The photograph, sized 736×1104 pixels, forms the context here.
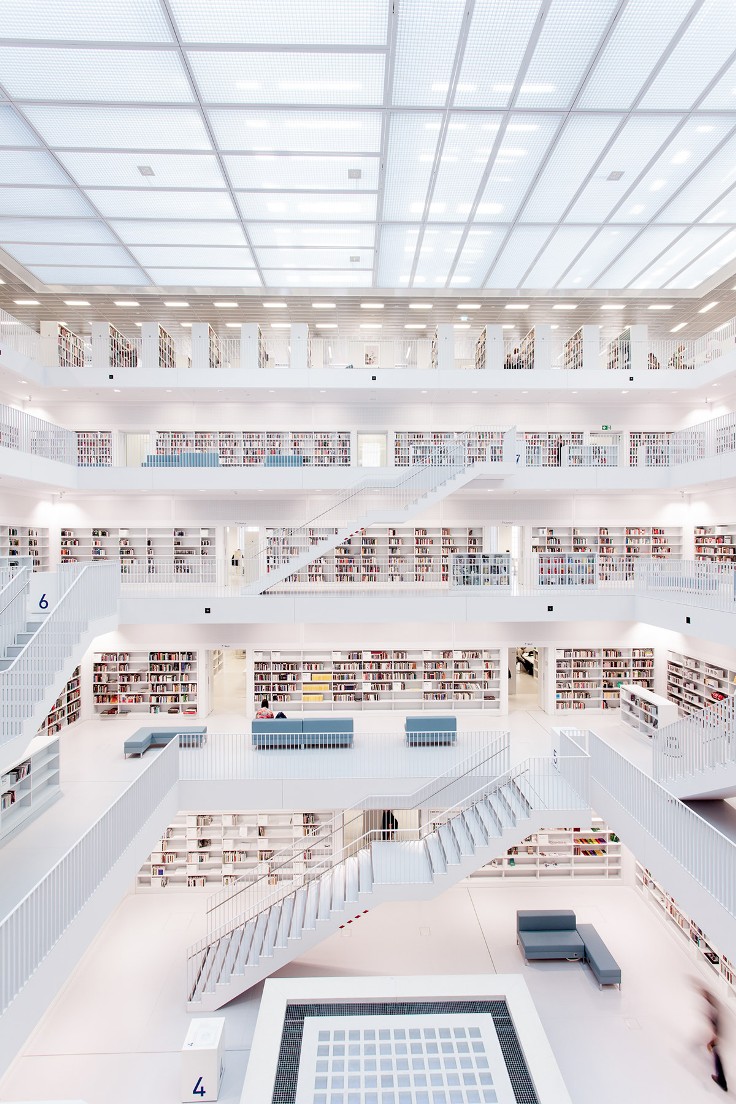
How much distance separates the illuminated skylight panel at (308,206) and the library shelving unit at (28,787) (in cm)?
869

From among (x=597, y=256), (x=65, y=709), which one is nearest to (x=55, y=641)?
(x=65, y=709)

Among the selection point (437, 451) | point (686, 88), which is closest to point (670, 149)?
point (686, 88)

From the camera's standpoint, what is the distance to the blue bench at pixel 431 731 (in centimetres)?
1126

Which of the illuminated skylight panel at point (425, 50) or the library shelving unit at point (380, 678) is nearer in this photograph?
the illuminated skylight panel at point (425, 50)

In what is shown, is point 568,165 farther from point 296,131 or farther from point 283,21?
point 283,21

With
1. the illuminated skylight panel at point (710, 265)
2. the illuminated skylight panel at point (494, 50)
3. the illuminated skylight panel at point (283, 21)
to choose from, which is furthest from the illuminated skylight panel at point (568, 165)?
the illuminated skylight panel at point (710, 265)

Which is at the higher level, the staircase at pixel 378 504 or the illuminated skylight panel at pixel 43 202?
the illuminated skylight panel at pixel 43 202

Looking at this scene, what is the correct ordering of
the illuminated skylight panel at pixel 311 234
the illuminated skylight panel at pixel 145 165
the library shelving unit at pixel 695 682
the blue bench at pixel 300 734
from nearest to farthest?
1. the illuminated skylight panel at pixel 145 165
2. the illuminated skylight panel at pixel 311 234
3. the blue bench at pixel 300 734
4. the library shelving unit at pixel 695 682

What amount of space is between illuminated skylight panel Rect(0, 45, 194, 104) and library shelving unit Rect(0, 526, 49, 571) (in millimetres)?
7394

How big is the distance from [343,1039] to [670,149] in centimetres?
1194

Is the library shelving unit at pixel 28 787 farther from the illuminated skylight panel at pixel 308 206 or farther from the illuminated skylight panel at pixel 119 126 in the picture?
the illuminated skylight panel at pixel 308 206

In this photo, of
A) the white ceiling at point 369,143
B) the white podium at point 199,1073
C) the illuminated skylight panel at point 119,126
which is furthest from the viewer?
the illuminated skylight panel at point 119,126

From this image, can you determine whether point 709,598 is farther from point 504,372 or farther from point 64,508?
point 64,508

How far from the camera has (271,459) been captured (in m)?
13.8
